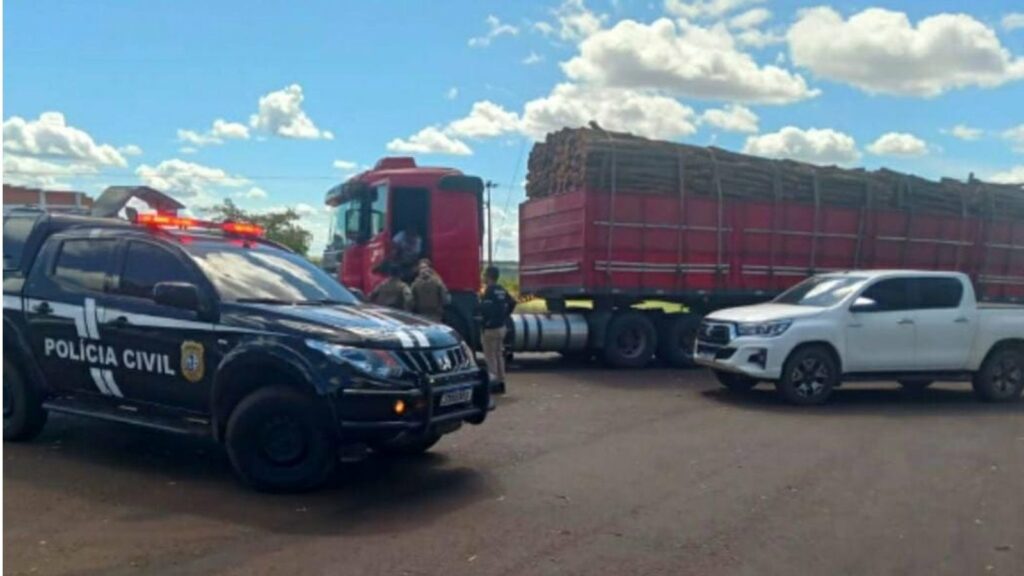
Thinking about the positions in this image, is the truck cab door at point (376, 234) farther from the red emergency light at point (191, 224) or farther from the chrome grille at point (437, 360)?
the chrome grille at point (437, 360)

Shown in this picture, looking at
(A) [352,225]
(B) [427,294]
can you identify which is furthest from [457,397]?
(A) [352,225]

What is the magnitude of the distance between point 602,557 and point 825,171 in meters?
13.3

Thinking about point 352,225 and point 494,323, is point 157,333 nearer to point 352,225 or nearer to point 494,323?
point 494,323

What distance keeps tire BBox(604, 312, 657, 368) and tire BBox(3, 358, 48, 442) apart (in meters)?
9.64

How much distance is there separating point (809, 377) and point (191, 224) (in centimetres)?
773

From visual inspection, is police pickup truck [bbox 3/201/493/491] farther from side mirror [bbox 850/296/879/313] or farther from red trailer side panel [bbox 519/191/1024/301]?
red trailer side panel [bbox 519/191/1024/301]

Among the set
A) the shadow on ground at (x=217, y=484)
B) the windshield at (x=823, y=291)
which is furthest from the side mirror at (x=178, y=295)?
the windshield at (x=823, y=291)

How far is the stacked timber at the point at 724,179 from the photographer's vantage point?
51.8 ft

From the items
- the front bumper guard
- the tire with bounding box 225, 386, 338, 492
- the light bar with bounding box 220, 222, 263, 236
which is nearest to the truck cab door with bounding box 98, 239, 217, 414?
the tire with bounding box 225, 386, 338, 492

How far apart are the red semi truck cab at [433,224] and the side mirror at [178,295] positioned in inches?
264

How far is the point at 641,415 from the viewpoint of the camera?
11117mm

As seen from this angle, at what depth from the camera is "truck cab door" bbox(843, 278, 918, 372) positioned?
41.2ft

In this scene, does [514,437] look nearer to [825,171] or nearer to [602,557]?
[602,557]

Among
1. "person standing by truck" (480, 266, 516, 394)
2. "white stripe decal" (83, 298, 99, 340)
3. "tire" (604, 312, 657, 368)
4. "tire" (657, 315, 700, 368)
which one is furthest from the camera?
"tire" (657, 315, 700, 368)
